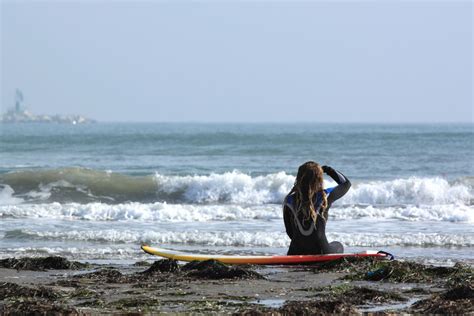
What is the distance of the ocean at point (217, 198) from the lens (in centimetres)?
1436

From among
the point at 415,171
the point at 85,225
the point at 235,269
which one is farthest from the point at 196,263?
the point at 415,171

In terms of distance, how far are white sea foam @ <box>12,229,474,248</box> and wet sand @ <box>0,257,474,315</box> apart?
142 inches

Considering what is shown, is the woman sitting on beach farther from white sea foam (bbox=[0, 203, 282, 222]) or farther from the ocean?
white sea foam (bbox=[0, 203, 282, 222])

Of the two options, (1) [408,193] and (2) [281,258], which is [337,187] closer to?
(2) [281,258]

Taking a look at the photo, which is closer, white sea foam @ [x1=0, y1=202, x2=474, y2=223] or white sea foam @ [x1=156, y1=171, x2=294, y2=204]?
white sea foam @ [x1=0, y1=202, x2=474, y2=223]

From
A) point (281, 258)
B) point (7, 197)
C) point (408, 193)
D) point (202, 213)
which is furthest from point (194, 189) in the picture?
point (281, 258)

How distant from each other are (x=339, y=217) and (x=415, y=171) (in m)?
13.4

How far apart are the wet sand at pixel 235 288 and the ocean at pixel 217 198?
2321 millimetres

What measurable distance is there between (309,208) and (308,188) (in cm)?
24

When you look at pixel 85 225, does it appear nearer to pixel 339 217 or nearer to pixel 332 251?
pixel 339 217

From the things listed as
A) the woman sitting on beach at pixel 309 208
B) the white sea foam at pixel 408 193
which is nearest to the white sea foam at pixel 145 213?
the white sea foam at pixel 408 193

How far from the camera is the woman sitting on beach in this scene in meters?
10.3

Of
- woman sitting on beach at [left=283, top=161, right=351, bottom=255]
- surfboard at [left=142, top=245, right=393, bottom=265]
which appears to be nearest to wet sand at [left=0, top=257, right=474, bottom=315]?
surfboard at [left=142, top=245, right=393, bottom=265]

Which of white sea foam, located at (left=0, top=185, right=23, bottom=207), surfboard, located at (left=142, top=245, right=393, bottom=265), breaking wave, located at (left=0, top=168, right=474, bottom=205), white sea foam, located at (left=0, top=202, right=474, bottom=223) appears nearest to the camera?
surfboard, located at (left=142, top=245, right=393, bottom=265)
